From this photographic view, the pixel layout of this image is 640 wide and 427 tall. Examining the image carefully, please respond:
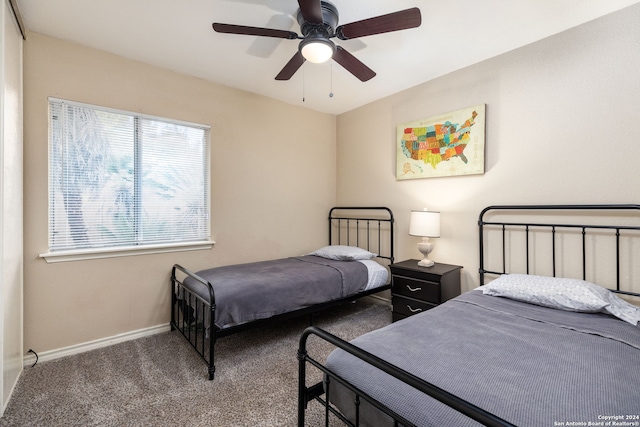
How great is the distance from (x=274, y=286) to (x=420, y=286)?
133 centimetres

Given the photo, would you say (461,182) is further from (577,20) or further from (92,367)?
(92,367)

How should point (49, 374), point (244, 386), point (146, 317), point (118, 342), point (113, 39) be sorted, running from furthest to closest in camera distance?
point (146, 317)
point (118, 342)
point (113, 39)
point (49, 374)
point (244, 386)

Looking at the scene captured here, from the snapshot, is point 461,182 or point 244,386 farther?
point 461,182

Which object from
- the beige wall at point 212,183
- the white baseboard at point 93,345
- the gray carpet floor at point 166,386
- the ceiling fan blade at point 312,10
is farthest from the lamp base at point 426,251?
the white baseboard at point 93,345

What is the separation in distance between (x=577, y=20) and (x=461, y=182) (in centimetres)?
141

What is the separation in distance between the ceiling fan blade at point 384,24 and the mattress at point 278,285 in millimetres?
1939

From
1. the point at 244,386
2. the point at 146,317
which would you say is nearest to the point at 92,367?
the point at 146,317

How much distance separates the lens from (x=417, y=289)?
2.69 metres

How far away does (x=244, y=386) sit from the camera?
1936 millimetres

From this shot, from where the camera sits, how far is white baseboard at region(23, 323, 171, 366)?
2.22m

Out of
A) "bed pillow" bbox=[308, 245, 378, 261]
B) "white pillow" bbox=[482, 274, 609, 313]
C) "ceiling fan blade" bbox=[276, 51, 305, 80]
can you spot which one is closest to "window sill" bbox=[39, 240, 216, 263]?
"bed pillow" bbox=[308, 245, 378, 261]

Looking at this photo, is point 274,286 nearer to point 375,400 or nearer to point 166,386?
point 166,386

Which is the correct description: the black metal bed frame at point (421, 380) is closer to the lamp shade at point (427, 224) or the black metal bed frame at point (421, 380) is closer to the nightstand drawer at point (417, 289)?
the lamp shade at point (427, 224)

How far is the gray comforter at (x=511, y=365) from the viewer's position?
0.93 metres
